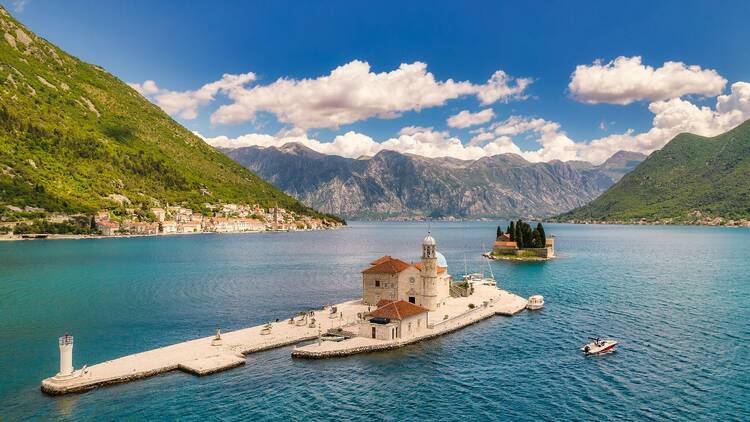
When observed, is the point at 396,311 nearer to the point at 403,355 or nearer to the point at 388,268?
the point at 403,355

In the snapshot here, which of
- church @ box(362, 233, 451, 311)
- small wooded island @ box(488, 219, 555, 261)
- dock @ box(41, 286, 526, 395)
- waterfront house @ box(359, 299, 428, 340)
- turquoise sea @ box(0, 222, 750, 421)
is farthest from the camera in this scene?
small wooded island @ box(488, 219, 555, 261)

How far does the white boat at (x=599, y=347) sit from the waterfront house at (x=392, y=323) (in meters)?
21.5

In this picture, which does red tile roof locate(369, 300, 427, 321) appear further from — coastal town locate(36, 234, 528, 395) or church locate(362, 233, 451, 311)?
church locate(362, 233, 451, 311)

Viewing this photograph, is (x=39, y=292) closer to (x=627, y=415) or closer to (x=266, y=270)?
(x=266, y=270)

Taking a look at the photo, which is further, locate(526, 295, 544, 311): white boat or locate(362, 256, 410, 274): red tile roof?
locate(526, 295, 544, 311): white boat

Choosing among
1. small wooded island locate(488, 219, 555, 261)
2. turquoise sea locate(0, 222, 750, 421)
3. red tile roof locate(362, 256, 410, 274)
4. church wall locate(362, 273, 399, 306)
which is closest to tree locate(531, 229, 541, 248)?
small wooded island locate(488, 219, 555, 261)

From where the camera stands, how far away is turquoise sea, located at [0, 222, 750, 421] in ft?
148

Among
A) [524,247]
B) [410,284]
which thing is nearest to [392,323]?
[410,284]

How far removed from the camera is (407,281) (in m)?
83.7

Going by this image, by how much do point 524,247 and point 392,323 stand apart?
122 meters

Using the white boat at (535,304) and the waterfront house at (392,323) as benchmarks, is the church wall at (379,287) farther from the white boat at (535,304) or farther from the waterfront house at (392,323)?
the white boat at (535,304)

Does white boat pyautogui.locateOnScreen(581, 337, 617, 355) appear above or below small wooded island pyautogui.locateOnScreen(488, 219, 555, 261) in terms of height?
below

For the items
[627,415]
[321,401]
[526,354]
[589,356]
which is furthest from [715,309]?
[321,401]

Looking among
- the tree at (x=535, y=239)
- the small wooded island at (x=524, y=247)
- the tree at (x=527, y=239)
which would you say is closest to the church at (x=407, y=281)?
the small wooded island at (x=524, y=247)
